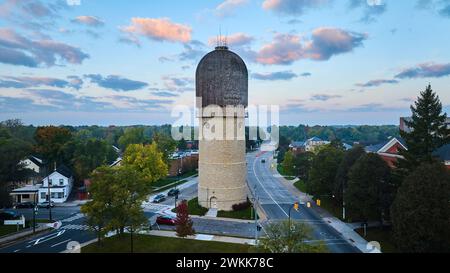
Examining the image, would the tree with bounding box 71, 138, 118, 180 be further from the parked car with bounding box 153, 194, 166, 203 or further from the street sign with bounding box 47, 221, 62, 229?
the street sign with bounding box 47, 221, 62, 229

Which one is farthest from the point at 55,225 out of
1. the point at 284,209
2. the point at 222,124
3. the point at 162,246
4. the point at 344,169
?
the point at 344,169

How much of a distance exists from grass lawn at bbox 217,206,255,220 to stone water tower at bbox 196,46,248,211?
1.07 metres

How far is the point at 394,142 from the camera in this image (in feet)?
168

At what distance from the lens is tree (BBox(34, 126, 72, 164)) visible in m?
65.9

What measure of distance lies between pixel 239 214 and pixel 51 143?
4420 centimetres

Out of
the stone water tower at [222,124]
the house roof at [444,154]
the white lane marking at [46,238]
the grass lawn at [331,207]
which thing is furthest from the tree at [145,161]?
the house roof at [444,154]

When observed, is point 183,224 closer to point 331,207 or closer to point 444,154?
point 331,207

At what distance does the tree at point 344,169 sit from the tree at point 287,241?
2242cm

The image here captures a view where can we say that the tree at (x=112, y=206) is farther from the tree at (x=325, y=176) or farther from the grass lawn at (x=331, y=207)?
the tree at (x=325, y=176)

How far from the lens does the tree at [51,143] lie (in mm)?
65875

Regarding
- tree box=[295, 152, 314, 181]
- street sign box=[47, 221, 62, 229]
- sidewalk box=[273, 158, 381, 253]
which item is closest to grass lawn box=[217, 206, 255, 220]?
sidewalk box=[273, 158, 381, 253]

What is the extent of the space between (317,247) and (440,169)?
522 inches
